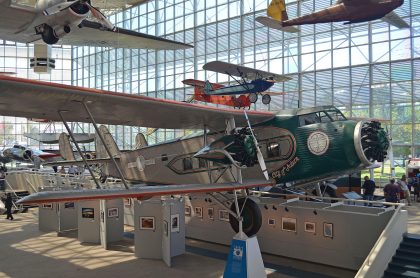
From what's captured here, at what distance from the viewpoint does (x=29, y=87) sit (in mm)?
7172

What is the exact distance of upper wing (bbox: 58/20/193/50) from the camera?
18.8 metres

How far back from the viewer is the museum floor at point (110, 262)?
31.5ft

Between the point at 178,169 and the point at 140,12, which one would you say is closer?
the point at 178,169

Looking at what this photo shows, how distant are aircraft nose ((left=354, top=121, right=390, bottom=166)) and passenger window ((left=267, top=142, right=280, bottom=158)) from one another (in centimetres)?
196

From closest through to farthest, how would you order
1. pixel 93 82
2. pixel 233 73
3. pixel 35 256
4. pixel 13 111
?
pixel 13 111, pixel 35 256, pixel 233 73, pixel 93 82

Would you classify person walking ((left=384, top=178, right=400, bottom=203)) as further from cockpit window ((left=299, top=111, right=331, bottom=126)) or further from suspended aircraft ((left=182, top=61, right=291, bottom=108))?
suspended aircraft ((left=182, top=61, right=291, bottom=108))

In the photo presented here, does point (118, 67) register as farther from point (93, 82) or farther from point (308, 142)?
point (308, 142)

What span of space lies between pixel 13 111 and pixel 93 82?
38.9 meters

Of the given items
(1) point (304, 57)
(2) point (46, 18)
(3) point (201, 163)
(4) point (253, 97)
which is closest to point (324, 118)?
(3) point (201, 163)

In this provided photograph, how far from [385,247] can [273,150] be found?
341cm

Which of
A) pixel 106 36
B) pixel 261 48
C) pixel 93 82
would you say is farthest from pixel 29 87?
pixel 93 82

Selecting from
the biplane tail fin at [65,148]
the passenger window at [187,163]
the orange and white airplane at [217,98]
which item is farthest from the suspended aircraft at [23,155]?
the passenger window at [187,163]

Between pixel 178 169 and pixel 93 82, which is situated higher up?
pixel 93 82

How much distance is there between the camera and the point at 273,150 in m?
10.0
